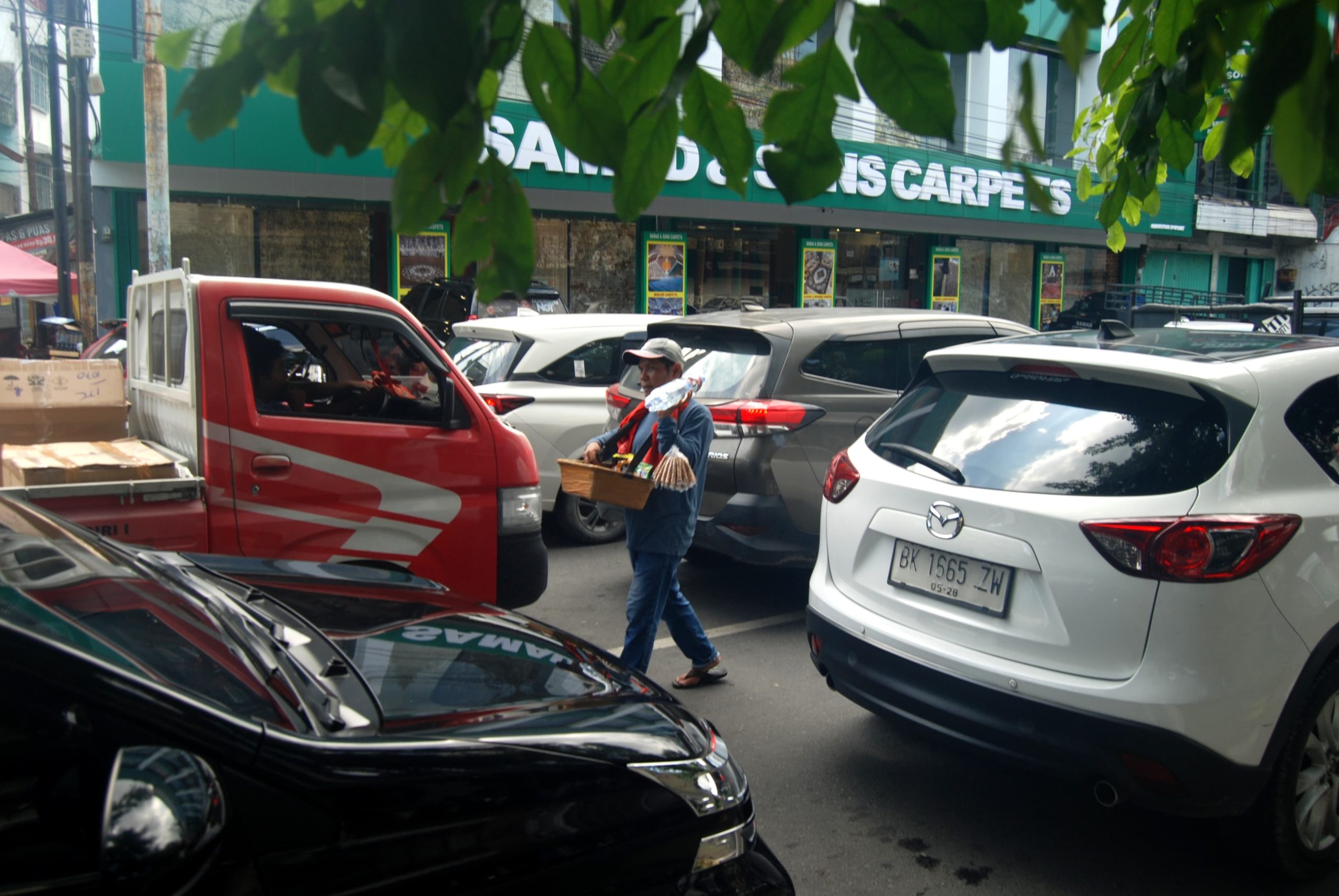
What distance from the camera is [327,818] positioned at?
6.13ft

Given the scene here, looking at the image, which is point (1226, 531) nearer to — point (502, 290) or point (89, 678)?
point (502, 290)

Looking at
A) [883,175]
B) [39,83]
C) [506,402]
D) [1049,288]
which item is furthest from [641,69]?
[39,83]

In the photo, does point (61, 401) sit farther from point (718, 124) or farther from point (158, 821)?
point (718, 124)

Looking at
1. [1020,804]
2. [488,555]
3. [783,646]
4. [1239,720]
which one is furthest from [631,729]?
[783,646]

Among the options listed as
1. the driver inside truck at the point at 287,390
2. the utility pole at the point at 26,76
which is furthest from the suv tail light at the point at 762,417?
the utility pole at the point at 26,76

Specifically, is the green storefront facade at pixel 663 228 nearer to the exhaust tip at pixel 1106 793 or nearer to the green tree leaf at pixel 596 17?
the exhaust tip at pixel 1106 793

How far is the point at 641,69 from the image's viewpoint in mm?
1844

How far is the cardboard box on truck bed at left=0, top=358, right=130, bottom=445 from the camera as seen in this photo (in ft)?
16.2

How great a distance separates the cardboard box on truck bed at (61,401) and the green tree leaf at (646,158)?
4.14m

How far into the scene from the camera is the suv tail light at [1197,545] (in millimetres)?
3090

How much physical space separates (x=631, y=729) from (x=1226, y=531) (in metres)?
1.90

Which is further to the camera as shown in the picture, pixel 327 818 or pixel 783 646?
pixel 783 646

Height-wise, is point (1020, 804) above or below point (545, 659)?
below

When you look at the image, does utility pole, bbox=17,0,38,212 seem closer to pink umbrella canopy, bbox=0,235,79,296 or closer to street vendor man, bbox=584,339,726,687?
pink umbrella canopy, bbox=0,235,79,296
